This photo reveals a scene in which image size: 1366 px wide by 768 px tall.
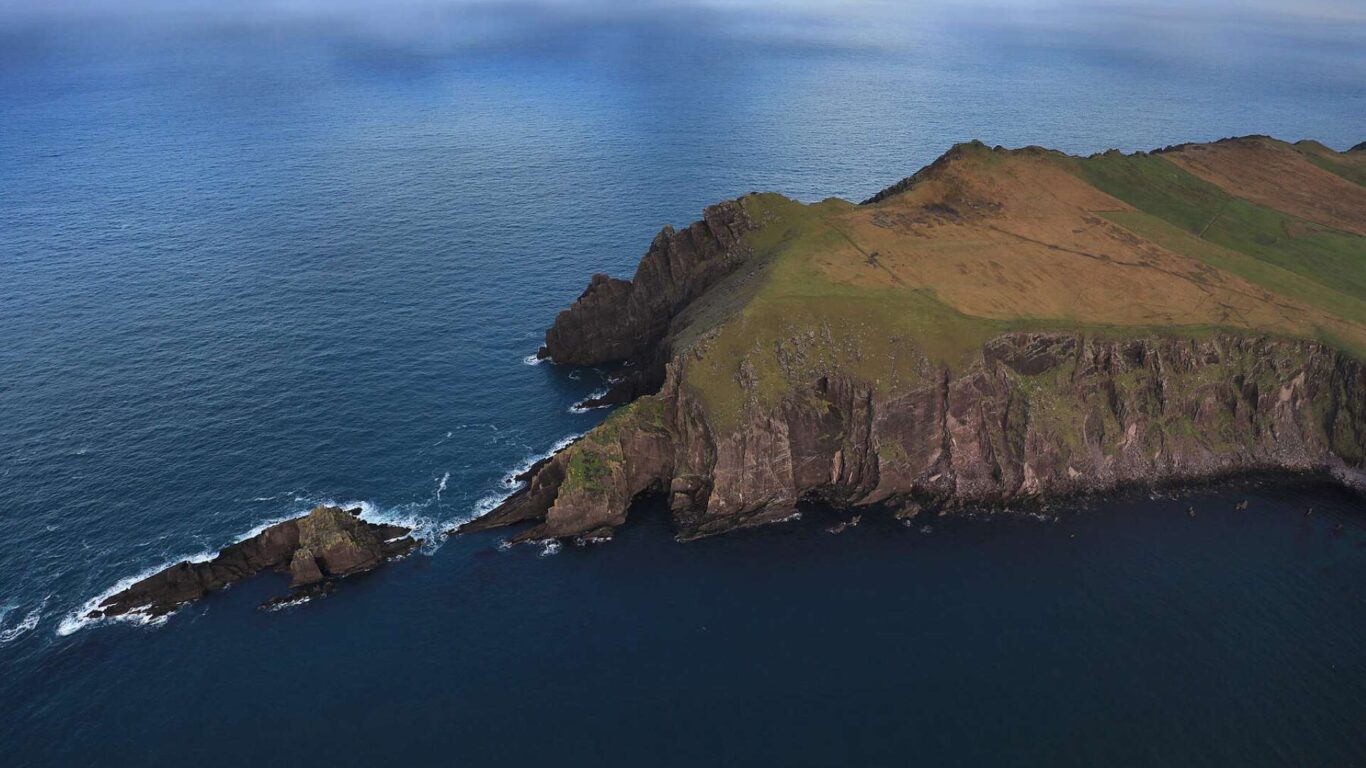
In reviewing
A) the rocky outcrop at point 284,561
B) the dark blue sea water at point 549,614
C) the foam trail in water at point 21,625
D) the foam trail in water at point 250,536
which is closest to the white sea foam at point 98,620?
the foam trail in water at point 250,536

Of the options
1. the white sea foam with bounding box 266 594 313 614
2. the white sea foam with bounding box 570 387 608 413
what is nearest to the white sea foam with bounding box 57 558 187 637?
the white sea foam with bounding box 266 594 313 614

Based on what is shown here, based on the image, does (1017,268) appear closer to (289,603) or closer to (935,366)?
(935,366)

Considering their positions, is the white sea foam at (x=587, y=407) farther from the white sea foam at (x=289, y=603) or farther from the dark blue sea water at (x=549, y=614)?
the white sea foam at (x=289, y=603)

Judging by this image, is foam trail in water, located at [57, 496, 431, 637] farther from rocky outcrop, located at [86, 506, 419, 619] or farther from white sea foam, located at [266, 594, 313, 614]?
white sea foam, located at [266, 594, 313, 614]

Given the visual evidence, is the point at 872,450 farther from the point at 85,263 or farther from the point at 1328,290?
the point at 85,263

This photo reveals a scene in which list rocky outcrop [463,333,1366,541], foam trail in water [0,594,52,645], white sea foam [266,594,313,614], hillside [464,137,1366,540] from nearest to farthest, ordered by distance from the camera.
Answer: foam trail in water [0,594,52,645]
white sea foam [266,594,313,614]
rocky outcrop [463,333,1366,541]
hillside [464,137,1366,540]

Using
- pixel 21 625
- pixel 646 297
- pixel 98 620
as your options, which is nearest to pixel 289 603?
pixel 98 620

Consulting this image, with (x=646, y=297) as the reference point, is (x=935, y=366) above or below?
below
